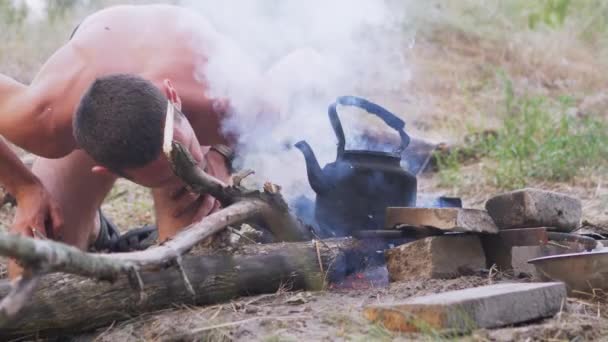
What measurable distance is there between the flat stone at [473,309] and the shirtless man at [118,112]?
3.17 feet

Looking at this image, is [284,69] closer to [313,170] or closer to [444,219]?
[313,170]

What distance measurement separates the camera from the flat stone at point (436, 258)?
254cm

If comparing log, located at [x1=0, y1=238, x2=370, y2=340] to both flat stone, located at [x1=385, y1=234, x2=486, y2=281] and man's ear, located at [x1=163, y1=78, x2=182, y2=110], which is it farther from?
man's ear, located at [x1=163, y1=78, x2=182, y2=110]

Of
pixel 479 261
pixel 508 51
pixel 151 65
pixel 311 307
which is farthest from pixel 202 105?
pixel 508 51

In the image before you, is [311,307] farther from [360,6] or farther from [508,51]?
[508,51]

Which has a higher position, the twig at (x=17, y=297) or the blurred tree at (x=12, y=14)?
the blurred tree at (x=12, y=14)

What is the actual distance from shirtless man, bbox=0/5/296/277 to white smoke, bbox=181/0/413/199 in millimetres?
111

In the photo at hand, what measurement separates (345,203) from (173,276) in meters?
0.84

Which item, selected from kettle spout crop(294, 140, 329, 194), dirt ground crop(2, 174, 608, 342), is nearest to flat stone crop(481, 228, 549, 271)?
dirt ground crop(2, 174, 608, 342)

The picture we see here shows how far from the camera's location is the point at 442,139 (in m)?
→ 6.34

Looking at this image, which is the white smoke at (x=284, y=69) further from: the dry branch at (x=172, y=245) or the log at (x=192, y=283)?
the log at (x=192, y=283)

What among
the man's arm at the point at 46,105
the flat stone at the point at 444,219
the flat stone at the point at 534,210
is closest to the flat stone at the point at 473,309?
the flat stone at the point at 444,219

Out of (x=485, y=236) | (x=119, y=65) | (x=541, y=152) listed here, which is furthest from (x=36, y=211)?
(x=541, y=152)

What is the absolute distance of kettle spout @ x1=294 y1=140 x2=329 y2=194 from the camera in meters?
2.67
